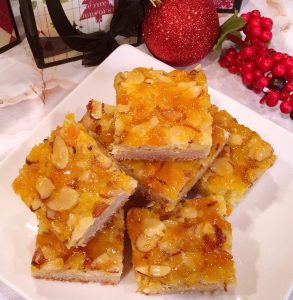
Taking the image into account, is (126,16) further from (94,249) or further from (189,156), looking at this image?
(94,249)

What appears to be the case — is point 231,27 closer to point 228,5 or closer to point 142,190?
point 228,5

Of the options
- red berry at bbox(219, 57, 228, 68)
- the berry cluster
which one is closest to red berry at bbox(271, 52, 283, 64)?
the berry cluster

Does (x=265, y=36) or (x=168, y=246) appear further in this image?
(x=265, y=36)

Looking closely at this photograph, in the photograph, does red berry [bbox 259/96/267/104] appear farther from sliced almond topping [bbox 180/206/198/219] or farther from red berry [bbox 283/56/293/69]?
sliced almond topping [bbox 180/206/198/219]

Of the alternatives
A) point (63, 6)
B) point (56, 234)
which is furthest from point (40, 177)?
point (63, 6)

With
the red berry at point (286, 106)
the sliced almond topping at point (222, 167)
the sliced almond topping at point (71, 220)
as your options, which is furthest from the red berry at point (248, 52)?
the sliced almond topping at point (71, 220)

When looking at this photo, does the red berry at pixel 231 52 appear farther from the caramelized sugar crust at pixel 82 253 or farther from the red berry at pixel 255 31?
the caramelized sugar crust at pixel 82 253

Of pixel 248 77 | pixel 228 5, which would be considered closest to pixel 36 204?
pixel 248 77
